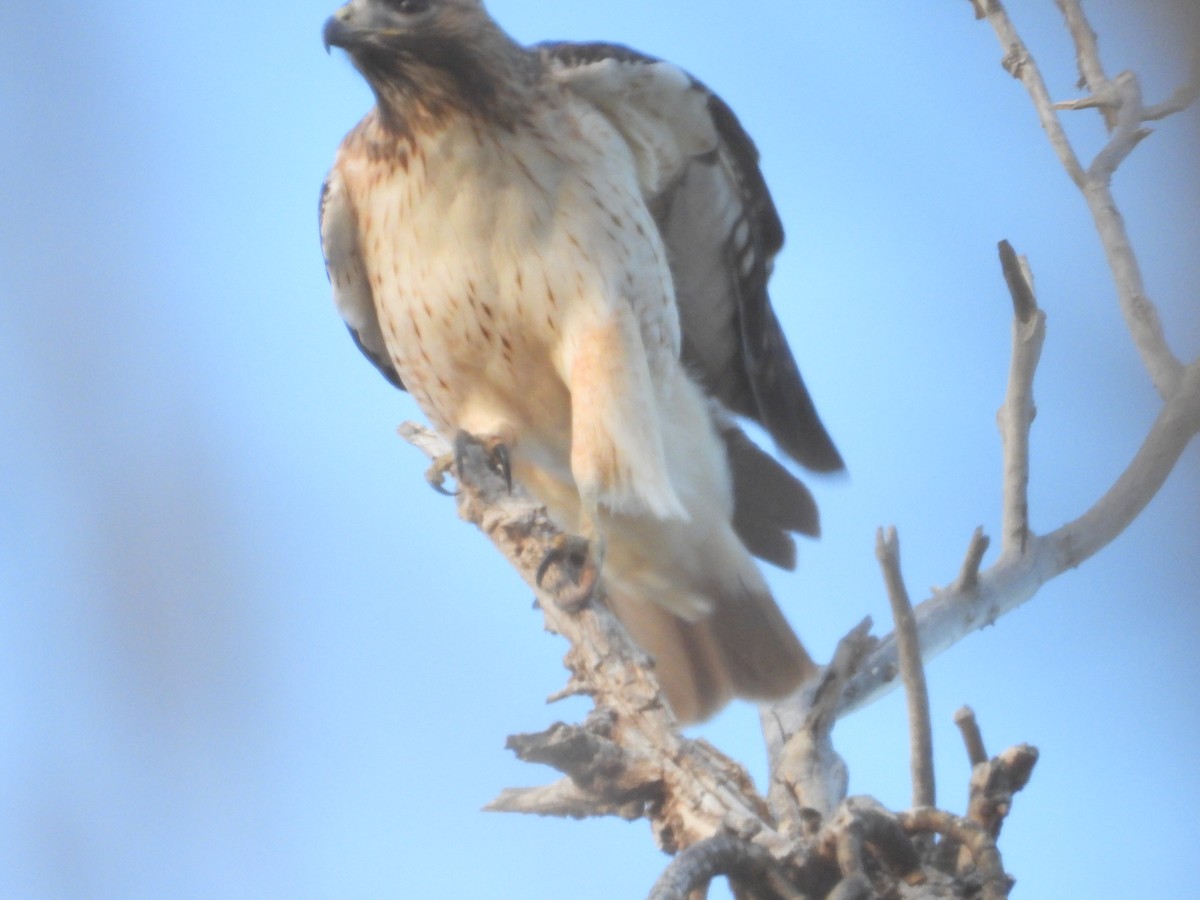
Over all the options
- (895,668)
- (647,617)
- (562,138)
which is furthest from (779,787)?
(562,138)

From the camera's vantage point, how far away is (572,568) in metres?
3.10

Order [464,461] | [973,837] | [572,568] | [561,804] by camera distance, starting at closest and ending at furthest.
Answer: [973,837]
[561,804]
[572,568]
[464,461]

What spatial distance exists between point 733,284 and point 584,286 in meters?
0.82

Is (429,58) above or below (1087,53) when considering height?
above

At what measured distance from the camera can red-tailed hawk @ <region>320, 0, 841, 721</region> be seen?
142 inches

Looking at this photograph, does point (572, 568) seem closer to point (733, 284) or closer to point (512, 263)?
point (512, 263)

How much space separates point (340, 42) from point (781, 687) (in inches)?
80.2

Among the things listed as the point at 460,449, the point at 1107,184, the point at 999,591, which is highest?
the point at 460,449

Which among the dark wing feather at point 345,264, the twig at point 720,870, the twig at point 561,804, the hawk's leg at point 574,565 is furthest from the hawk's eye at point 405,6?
the twig at point 720,870

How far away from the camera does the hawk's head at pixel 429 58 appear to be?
12.1ft

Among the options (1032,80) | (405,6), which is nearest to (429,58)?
(405,6)

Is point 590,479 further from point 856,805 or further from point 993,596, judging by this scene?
point 856,805

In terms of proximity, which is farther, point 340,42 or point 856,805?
point 340,42

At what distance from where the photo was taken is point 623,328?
11.8 feet
